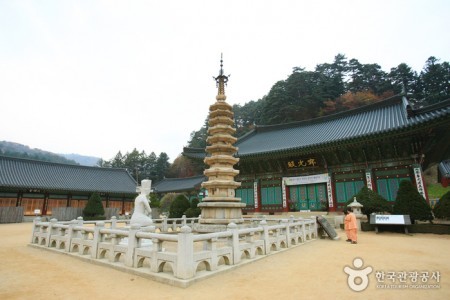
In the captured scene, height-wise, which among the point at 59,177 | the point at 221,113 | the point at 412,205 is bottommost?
the point at 412,205

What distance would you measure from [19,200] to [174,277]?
31.9 m

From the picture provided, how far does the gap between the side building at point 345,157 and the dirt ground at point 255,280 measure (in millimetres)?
10736

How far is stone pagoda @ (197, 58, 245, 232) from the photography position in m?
12.5

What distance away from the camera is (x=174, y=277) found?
5.50 m

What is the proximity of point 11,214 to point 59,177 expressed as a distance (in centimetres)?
815

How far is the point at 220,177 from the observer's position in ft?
43.8

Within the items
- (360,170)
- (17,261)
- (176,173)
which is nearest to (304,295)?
(17,261)

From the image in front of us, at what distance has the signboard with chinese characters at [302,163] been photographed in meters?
21.8

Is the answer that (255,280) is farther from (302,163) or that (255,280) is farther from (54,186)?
(54,186)

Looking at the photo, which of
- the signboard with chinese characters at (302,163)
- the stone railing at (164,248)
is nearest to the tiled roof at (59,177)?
the stone railing at (164,248)

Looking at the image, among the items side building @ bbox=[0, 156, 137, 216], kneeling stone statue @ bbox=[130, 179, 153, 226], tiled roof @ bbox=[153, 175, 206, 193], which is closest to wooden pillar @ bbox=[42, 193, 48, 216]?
side building @ bbox=[0, 156, 137, 216]

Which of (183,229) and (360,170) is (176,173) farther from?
(183,229)

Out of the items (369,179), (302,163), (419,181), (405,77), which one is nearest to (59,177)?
(302,163)

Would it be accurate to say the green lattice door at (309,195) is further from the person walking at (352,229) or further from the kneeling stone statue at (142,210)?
the kneeling stone statue at (142,210)
